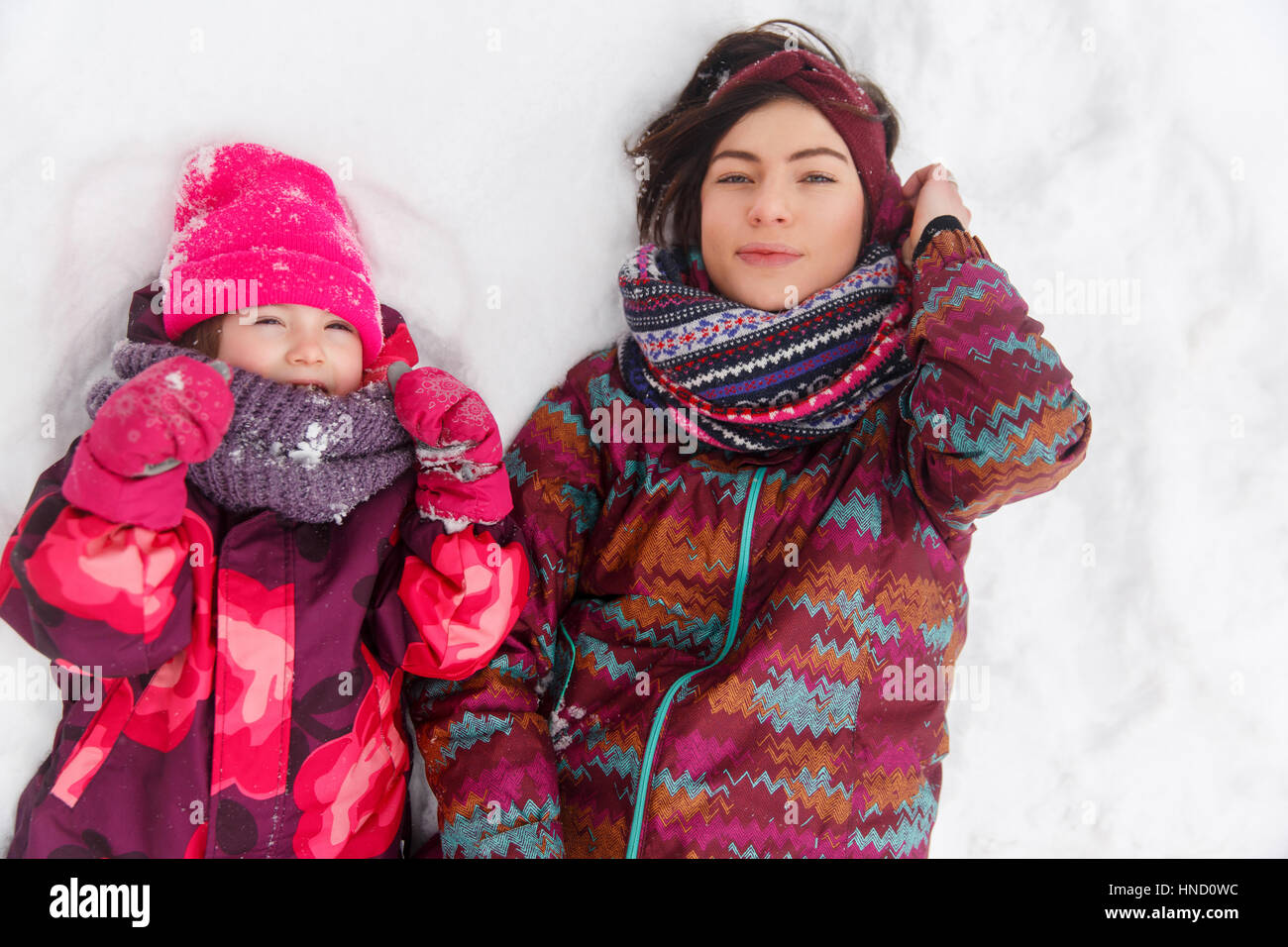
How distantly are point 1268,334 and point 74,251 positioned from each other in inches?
103

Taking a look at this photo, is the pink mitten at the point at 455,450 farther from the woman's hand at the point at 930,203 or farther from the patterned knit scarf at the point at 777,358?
the woman's hand at the point at 930,203

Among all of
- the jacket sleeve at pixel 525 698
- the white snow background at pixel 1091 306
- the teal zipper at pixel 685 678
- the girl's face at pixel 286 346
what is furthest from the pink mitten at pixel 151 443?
the teal zipper at pixel 685 678

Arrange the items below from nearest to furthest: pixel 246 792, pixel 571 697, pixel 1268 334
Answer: pixel 246 792 → pixel 571 697 → pixel 1268 334

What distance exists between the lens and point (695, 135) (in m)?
1.86

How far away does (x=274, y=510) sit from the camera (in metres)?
1.43

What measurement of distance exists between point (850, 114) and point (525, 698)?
4.32 feet

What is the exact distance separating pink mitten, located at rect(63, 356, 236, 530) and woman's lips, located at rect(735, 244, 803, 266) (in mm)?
959

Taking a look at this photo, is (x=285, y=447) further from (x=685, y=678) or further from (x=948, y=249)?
(x=948, y=249)

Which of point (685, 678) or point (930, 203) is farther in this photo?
point (930, 203)

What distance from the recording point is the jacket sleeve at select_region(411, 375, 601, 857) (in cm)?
150

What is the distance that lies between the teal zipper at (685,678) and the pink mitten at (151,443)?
84cm

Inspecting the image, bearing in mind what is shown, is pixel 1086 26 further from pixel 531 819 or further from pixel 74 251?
pixel 74 251

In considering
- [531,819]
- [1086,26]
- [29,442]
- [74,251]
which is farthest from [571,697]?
[1086,26]

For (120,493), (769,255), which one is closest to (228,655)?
(120,493)
